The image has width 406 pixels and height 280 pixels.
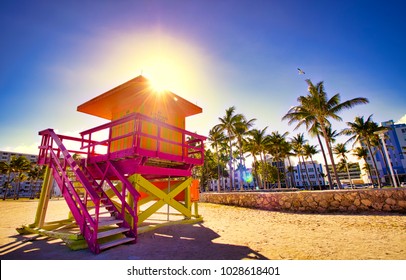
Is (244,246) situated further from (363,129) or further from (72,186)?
(363,129)

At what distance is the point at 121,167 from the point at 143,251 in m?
3.38

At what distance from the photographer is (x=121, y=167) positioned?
7391 millimetres

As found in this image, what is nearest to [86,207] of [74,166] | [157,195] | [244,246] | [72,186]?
[72,186]

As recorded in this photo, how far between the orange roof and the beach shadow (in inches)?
219

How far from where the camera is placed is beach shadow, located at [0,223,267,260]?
4496 millimetres

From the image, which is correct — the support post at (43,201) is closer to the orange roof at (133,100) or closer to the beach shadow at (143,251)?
the beach shadow at (143,251)

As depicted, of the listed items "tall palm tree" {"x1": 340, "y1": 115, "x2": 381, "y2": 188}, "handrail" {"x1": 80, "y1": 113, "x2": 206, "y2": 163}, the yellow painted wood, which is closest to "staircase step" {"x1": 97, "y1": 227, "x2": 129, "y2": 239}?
the yellow painted wood

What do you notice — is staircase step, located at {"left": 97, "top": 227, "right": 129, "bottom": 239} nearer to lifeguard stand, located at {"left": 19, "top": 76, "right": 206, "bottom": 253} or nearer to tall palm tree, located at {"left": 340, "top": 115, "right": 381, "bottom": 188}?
lifeguard stand, located at {"left": 19, "top": 76, "right": 206, "bottom": 253}

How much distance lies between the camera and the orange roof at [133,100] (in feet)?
26.3

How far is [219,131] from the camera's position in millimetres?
40344

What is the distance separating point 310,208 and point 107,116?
1345 centimetres

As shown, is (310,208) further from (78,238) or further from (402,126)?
(402,126)

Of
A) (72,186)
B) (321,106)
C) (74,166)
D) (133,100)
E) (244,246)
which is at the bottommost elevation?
(244,246)
